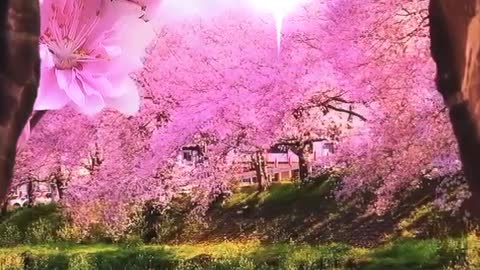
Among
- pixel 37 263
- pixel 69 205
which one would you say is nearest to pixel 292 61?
pixel 69 205

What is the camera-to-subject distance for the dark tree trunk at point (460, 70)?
2.29ft

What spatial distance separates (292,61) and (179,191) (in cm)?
41

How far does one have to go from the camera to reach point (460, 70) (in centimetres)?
71

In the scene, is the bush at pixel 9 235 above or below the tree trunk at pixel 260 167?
below

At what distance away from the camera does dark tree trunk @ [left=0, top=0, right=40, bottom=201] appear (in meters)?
0.56

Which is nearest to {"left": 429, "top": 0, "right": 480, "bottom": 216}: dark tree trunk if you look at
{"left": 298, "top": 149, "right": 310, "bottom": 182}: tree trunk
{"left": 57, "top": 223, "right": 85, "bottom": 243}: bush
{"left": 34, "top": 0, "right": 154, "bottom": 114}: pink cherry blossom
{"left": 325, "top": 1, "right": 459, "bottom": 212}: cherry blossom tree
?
{"left": 34, "top": 0, "right": 154, "bottom": 114}: pink cherry blossom

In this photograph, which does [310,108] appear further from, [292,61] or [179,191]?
[179,191]

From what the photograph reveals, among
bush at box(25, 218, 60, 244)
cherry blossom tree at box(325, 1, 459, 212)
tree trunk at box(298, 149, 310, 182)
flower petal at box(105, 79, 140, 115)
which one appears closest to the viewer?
flower petal at box(105, 79, 140, 115)

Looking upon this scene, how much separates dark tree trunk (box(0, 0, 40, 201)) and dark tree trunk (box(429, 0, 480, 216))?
322mm

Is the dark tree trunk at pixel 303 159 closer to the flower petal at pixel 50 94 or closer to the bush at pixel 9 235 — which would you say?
the bush at pixel 9 235

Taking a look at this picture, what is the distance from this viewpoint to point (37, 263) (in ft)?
6.91

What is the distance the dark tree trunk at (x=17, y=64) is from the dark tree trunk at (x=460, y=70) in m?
0.32

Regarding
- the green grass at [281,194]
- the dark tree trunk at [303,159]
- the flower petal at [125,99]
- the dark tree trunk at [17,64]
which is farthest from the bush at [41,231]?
the dark tree trunk at [17,64]

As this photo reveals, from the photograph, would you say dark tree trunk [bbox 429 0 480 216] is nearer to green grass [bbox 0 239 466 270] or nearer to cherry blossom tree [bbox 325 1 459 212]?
cherry blossom tree [bbox 325 1 459 212]
